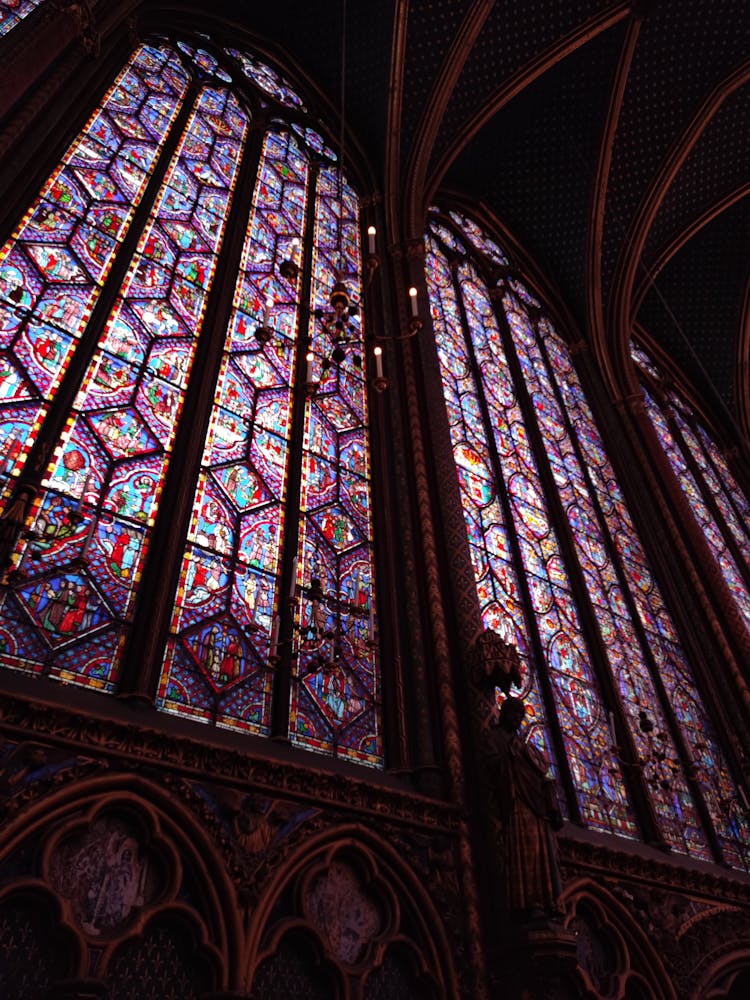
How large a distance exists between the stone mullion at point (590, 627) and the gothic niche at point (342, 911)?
3080 millimetres

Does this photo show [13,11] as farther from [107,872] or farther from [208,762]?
[107,872]

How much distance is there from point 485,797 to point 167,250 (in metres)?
5.17

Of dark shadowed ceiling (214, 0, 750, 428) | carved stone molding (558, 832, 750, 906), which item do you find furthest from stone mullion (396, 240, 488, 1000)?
dark shadowed ceiling (214, 0, 750, 428)

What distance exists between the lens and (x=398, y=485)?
21.9ft

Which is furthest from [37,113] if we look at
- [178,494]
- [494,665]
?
[494,665]

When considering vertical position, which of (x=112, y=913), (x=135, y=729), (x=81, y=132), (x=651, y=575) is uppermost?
(x=81, y=132)

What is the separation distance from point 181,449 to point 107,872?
9.27 feet

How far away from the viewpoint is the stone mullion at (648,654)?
7.00m

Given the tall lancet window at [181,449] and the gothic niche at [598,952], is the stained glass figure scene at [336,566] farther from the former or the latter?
the gothic niche at [598,952]

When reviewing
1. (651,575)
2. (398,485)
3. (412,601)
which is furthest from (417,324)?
(651,575)

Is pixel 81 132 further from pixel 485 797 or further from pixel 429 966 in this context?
pixel 429 966

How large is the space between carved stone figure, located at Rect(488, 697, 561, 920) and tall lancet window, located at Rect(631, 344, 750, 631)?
6097 mm

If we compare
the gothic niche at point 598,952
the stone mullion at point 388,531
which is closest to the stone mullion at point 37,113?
the stone mullion at point 388,531

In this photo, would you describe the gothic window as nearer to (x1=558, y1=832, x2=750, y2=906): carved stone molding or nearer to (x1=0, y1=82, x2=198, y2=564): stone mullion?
(x1=0, y1=82, x2=198, y2=564): stone mullion
